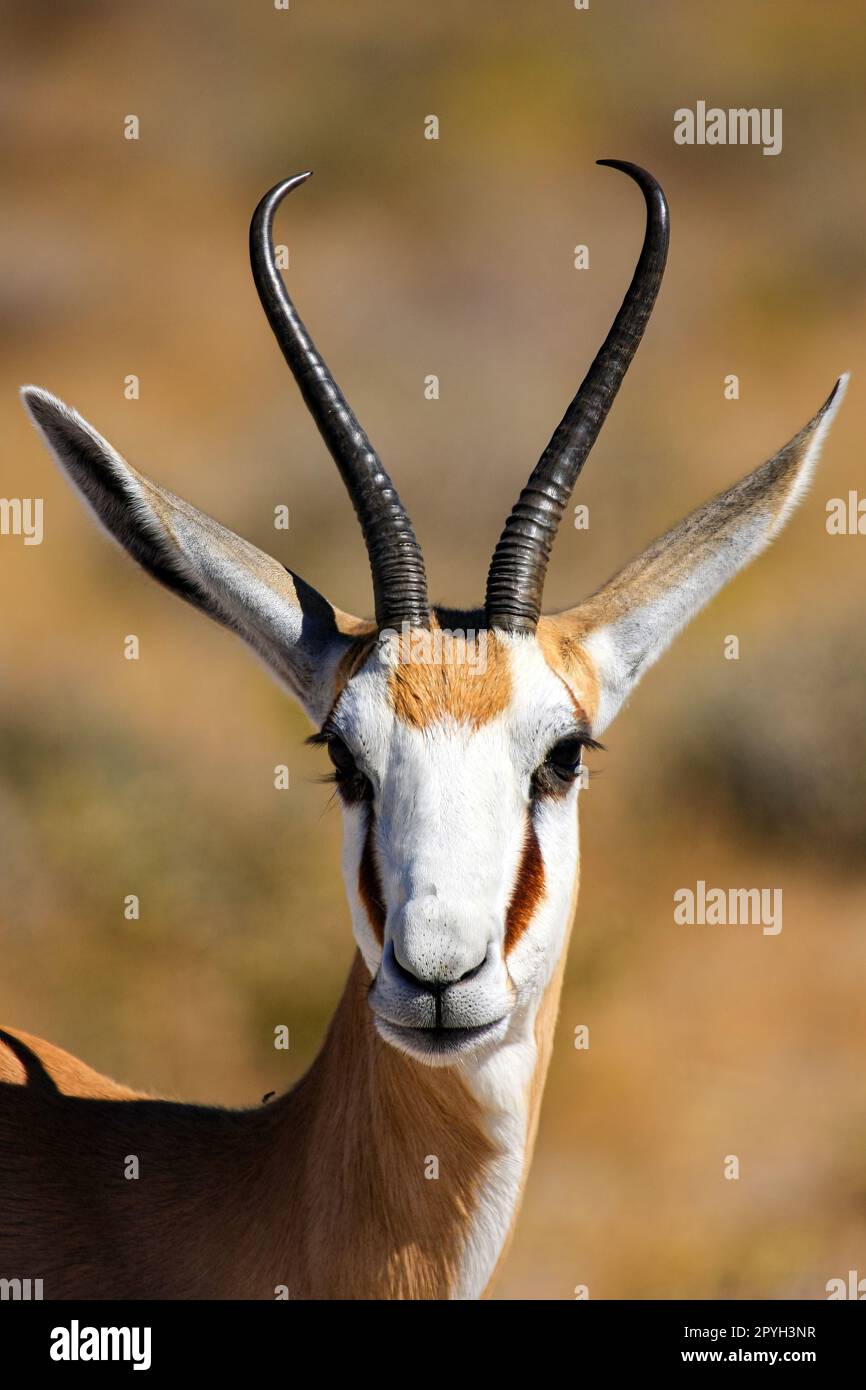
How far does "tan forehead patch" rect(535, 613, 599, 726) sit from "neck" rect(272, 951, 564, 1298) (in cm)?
117

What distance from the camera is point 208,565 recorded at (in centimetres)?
566

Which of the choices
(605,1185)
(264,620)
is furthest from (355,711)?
(605,1185)

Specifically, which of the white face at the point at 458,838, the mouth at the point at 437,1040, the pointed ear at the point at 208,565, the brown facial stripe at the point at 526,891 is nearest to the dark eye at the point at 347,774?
the white face at the point at 458,838

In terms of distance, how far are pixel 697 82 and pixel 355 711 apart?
1539 cm

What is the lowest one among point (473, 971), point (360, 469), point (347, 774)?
point (473, 971)

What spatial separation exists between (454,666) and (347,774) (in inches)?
20.0

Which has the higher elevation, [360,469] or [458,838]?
[360,469]

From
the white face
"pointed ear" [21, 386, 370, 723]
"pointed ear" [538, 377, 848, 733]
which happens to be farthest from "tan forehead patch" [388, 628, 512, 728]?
"pointed ear" [538, 377, 848, 733]

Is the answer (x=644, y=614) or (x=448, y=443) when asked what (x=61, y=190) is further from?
(x=644, y=614)

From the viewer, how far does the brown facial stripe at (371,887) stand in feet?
16.3

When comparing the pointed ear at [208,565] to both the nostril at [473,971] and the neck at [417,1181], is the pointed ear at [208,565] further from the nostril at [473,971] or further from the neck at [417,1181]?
the nostril at [473,971]

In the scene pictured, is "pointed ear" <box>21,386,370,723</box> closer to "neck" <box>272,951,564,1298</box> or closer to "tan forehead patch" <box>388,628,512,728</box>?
"tan forehead patch" <box>388,628,512,728</box>

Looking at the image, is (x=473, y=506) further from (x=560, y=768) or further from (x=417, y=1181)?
(x=417, y=1181)

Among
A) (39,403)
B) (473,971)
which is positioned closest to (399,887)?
(473,971)
